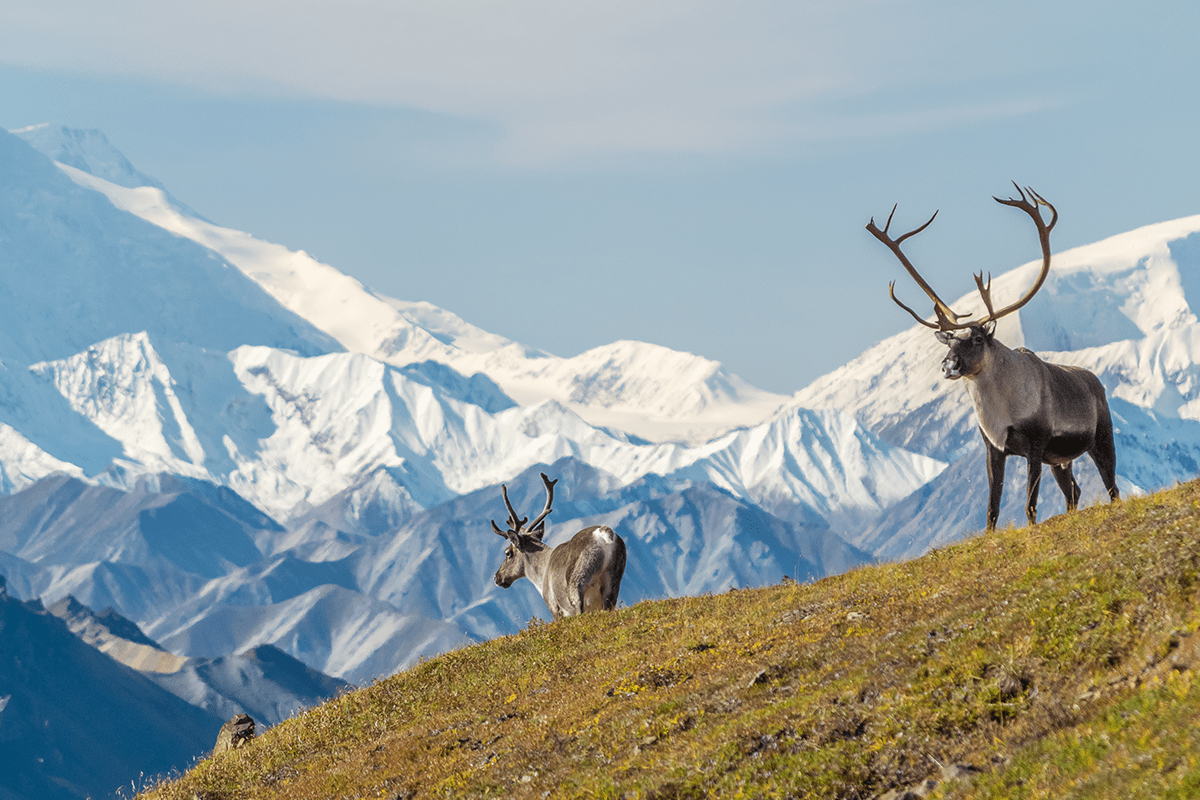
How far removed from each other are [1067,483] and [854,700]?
13.5m

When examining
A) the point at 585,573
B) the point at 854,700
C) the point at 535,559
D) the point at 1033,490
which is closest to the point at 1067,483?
the point at 1033,490

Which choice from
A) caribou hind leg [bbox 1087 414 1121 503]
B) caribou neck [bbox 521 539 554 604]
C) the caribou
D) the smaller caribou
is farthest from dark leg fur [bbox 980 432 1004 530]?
caribou neck [bbox 521 539 554 604]

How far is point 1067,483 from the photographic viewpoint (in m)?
26.5

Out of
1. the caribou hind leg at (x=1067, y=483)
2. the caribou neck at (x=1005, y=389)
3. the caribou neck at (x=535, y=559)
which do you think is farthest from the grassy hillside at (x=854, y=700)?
the caribou neck at (x=535, y=559)

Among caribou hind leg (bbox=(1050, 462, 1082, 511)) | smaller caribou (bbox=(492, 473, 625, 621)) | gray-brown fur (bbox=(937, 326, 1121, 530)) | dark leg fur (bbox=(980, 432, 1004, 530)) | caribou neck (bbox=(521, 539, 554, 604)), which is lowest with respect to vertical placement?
caribou neck (bbox=(521, 539, 554, 604))

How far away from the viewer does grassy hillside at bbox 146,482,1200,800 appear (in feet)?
40.5

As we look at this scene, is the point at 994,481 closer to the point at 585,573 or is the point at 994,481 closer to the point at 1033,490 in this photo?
the point at 1033,490

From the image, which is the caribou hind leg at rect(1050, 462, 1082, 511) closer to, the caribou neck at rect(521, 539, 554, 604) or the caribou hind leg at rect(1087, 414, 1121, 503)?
the caribou hind leg at rect(1087, 414, 1121, 503)

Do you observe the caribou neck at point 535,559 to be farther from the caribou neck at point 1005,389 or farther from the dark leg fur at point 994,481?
the caribou neck at point 1005,389

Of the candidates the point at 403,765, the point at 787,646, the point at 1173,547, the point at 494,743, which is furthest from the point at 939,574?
the point at 403,765

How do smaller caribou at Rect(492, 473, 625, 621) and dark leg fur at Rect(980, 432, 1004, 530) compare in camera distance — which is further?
smaller caribou at Rect(492, 473, 625, 621)

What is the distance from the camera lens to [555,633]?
26906mm

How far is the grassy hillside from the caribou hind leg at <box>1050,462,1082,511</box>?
11.9ft

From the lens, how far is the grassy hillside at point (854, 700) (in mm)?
12344
